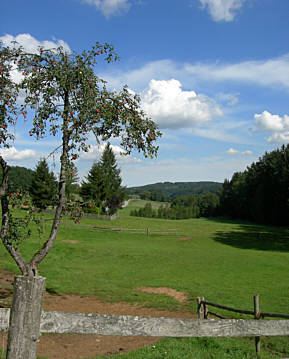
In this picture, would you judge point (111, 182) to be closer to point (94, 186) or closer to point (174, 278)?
point (94, 186)

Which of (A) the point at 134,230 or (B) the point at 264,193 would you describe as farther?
(B) the point at 264,193

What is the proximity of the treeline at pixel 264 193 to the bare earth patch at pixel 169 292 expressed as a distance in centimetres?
4366

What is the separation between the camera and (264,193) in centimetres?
7794

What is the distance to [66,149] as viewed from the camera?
32.1ft

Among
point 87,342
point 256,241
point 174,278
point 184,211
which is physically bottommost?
point 256,241

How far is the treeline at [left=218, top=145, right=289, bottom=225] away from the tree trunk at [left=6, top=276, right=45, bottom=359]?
184 feet

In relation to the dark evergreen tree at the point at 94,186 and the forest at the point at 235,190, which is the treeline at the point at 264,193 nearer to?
the forest at the point at 235,190

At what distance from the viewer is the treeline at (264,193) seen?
215 ft

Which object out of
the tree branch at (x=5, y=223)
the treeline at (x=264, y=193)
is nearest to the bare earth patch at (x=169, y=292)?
the tree branch at (x=5, y=223)

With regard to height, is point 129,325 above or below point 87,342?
above

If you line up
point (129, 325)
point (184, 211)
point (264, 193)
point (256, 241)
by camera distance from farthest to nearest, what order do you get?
1. point (184, 211)
2. point (264, 193)
3. point (256, 241)
4. point (129, 325)

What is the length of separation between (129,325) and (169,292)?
532 inches

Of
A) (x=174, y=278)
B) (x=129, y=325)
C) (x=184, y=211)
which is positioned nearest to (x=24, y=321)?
(x=129, y=325)

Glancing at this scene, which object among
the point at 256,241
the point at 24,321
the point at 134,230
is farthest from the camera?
the point at 134,230
